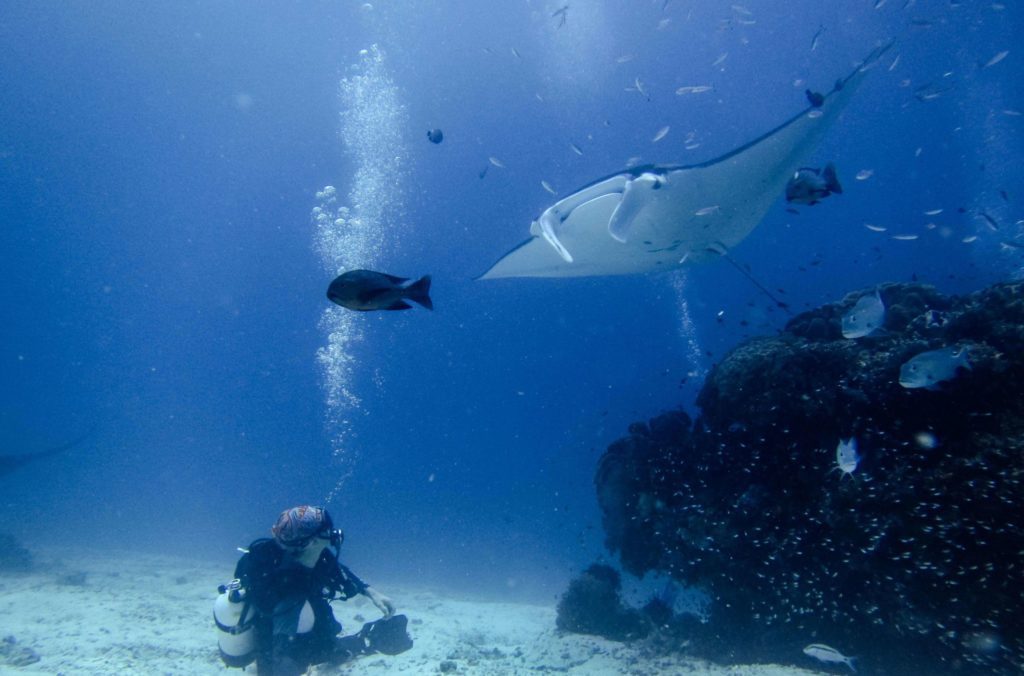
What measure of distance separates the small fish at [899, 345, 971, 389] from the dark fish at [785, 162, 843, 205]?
5.90 ft

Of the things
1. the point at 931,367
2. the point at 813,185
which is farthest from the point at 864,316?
the point at 813,185

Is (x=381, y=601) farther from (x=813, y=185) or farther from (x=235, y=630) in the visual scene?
(x=813, y=185)

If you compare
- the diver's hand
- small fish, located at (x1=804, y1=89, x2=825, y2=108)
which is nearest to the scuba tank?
the diver's hand

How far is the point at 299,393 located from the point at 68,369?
132 feet

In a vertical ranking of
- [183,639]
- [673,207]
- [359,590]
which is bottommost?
[183,639]

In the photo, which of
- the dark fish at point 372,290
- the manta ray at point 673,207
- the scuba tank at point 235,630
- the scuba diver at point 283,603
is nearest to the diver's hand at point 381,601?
the scuba diver at point 283,603

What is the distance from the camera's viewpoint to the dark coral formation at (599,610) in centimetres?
848

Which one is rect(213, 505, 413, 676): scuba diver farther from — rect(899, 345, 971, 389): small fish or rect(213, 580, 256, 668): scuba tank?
rect(899, 345, 971, 389): small fish

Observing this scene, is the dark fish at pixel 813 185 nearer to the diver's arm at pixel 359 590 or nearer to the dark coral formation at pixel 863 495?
the dark coral formation at pixel 863 495

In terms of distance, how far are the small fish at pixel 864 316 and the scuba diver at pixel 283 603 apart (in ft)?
19.5

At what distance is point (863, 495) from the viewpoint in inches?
209

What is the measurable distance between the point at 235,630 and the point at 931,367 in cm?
740

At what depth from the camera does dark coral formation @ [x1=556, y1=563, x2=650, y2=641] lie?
27.8ft

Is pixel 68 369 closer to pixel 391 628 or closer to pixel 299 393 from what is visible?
pixel 299 393
